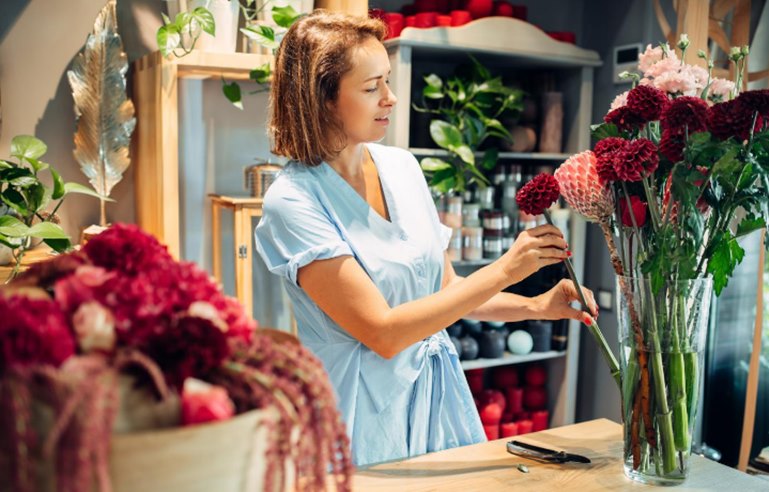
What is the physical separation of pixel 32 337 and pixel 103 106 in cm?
191

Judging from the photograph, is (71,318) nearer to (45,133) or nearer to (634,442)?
(634,442)

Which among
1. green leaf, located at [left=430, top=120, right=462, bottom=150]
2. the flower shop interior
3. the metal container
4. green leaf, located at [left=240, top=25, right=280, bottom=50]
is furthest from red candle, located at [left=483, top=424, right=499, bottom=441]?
green leaf, located at [left=240, top=25, right=280, bottom=50]

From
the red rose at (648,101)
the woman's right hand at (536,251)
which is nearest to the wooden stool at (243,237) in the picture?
the woman's right hand at (536,251)

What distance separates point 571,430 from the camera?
1.46m

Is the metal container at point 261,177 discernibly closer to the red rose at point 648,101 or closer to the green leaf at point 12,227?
the green leaf at point 12,227

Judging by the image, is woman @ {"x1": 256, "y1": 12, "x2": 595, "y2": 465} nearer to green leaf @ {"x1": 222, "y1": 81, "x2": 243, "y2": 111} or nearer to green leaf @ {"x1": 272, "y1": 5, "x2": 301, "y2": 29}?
green leaf @ {"x1": 272, "y1": 5, "x2": 301, "y2": 29}

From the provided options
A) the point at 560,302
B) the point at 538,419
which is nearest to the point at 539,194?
the point at 560,302

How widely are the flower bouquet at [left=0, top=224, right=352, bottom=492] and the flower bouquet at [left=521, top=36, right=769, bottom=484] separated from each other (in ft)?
2.03

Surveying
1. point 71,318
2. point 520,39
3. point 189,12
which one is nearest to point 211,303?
point 71,318

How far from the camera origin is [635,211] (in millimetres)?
1154

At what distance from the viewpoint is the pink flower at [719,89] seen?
118cm

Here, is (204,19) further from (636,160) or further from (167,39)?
(636,160)

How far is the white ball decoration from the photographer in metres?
3.04

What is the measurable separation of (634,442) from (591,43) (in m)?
2.53
